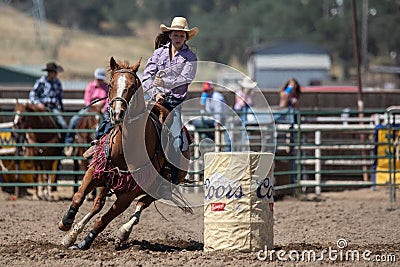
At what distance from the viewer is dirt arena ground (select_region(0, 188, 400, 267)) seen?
6.42m

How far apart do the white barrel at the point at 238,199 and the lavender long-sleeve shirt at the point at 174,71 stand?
104 centimetres

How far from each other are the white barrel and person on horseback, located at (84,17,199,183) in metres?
0.87

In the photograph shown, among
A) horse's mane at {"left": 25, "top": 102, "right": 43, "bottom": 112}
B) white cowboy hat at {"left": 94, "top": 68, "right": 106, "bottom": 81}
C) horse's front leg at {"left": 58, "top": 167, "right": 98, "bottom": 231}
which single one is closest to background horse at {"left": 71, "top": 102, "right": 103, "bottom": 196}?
white cowboy hat at {"left": 94, "top": 68, "right": 106, "bottom": 81}

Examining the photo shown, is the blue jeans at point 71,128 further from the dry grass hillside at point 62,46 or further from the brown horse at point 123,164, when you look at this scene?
the dry grass hillside at point 62,46

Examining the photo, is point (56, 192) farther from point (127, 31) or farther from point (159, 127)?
point (127, 31)

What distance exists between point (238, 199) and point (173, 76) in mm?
1504

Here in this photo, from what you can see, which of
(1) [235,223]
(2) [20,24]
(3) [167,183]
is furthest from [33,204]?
(2) [20,24]

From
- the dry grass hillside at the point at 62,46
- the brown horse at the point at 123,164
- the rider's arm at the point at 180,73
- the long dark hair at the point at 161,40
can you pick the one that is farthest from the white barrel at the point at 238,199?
the dry grass hillside at the point at 62,46

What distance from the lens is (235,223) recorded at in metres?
6.73

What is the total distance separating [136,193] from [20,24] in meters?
75.4

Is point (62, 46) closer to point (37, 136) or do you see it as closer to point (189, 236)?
point (37, 136)

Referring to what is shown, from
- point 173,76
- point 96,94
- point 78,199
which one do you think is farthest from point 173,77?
point 96,94

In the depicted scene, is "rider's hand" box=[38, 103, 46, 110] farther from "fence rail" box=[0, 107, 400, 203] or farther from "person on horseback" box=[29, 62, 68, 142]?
"fence rail" box=[0, 107, 400, 203]

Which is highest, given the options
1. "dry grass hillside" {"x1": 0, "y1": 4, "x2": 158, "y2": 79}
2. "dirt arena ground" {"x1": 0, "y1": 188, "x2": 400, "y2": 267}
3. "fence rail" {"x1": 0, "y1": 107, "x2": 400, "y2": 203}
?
"dry grass hillside" {"x1": 0, "y1": 4, "x2": 158, "y2": 79}
